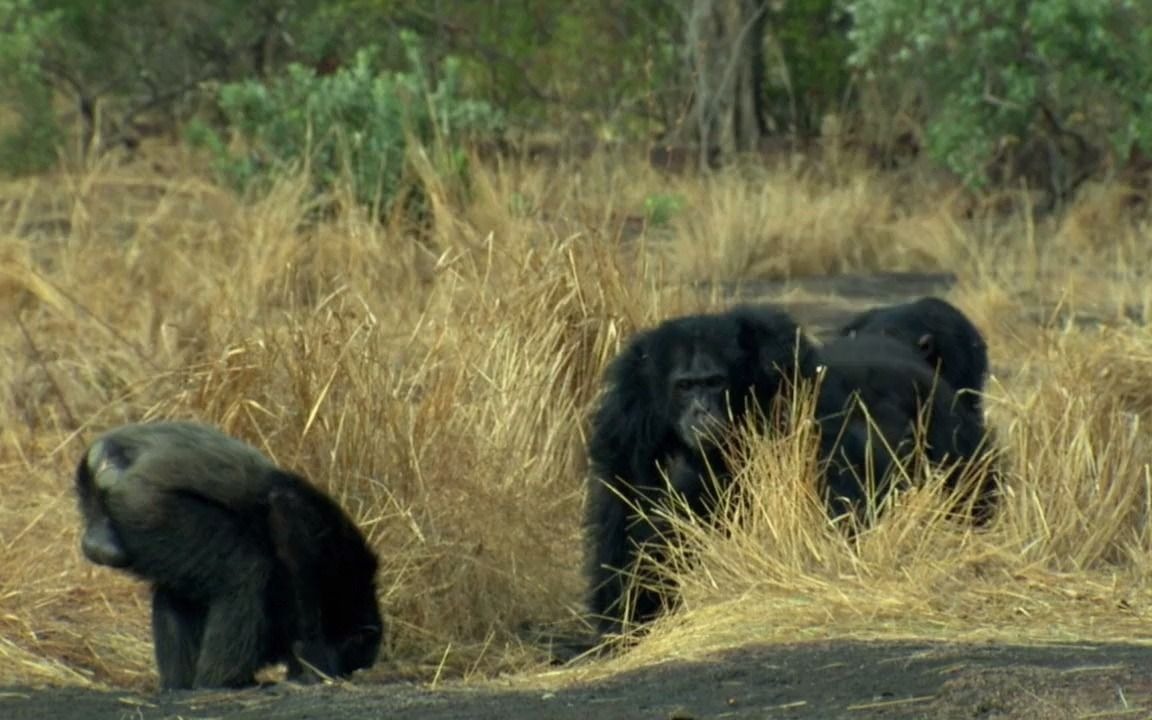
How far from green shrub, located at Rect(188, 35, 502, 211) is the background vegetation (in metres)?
0.04

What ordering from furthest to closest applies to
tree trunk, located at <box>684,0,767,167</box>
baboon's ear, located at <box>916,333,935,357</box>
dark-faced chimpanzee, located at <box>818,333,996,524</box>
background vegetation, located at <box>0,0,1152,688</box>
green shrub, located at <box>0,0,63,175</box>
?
tree trunk, located at <box>684,0,767,167</box>
green shrub, located at <box>0,0,63,175</box>
baboon's ear, located at <box>916,333,935,357</box>
dark-faced chimpanzee, located at <box>818,333,996,524</box>
background vegetation, located at <box>0,0,1152,688</box>

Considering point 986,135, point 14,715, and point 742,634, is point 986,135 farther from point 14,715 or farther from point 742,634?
point 14,715

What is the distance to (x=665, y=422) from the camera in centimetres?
787

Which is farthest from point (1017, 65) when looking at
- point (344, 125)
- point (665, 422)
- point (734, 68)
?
point (665, 422)

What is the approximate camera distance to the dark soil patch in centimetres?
556

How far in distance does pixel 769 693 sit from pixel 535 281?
406cm

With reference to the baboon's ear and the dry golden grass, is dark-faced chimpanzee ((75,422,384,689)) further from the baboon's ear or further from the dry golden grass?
the baboon's ear

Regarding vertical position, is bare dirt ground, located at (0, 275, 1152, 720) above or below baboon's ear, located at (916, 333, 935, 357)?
below

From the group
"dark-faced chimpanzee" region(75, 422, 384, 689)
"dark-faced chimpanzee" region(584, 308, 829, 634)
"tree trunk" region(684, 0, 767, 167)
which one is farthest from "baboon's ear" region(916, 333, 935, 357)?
"tree trunk" region(684, 0, 767, 167)

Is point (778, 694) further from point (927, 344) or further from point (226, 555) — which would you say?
point (927, 344)

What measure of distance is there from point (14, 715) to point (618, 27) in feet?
64.5

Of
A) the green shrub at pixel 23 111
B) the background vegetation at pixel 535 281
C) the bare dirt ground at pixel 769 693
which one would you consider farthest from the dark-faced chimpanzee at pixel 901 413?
the green shrub at pixel 23 111

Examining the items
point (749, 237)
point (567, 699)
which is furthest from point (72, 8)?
point (567, 699)

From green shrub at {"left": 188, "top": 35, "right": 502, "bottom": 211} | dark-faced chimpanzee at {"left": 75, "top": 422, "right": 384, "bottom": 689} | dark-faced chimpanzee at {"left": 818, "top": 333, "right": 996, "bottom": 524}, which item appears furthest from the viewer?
green shrub at {"left": 188, "top": 35, "right": 502, "bottom": 211}
